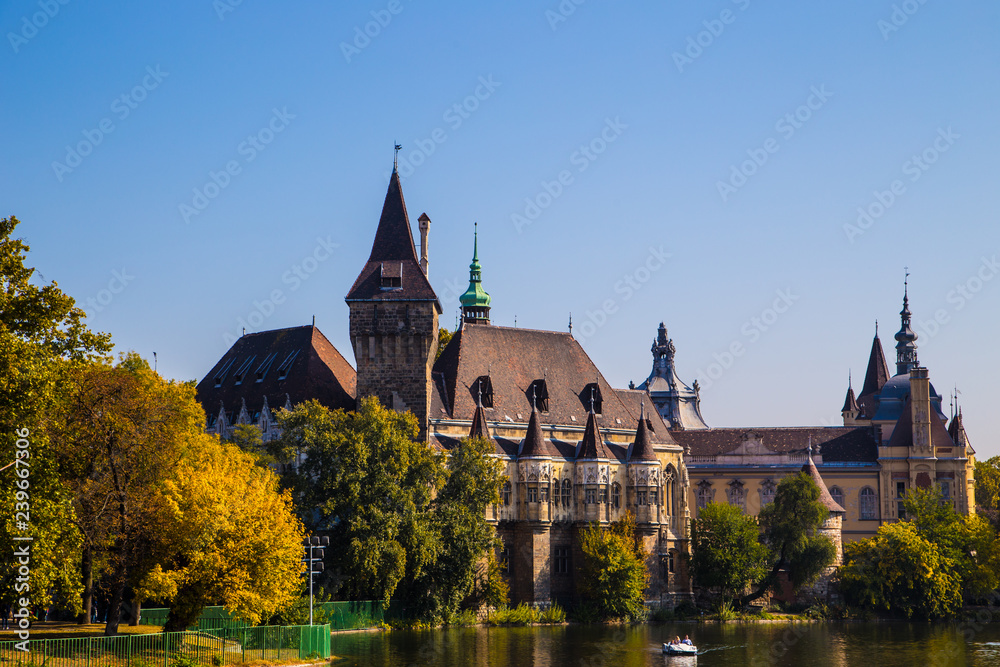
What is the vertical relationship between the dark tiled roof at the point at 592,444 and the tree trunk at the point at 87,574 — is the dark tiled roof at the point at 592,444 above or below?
above

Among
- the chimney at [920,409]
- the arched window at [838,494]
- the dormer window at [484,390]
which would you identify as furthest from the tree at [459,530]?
the chimney at [920,409]

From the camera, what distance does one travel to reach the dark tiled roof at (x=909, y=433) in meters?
126

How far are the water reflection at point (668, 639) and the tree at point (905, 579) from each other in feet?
20.3

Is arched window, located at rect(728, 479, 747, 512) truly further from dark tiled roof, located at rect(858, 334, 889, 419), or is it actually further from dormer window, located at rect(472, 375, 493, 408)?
dormer window, located at rect(472, 375, 493, 408)

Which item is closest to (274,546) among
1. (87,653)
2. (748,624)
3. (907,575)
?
(87,653)

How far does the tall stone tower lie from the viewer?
86938 mm

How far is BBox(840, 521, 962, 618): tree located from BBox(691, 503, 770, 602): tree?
7.51m

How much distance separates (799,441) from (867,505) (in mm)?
9393

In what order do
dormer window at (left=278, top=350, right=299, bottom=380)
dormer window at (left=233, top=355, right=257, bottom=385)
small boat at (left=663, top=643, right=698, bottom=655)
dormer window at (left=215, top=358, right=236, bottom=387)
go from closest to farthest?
small boat at (left=663, top=643, right=698, bottom=655)
dormer window at (left=278, top=350, right=299, bottom=380)
dormer window at (left=233, top=355, right=257, bottom=385)
dormer window at (left=215, top=358, right=236, bottom=387)

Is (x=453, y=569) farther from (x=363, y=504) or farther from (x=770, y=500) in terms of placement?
(x=770, y=500)

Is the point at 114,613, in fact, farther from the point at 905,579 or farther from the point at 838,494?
the point at 838,494

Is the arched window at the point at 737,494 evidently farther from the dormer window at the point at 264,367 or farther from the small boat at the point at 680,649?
the small boat at the point at 680,649

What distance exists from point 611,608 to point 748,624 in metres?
10.6
